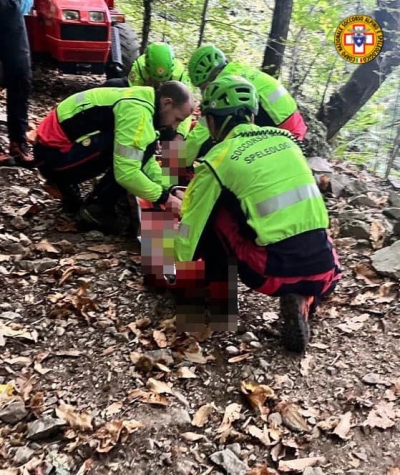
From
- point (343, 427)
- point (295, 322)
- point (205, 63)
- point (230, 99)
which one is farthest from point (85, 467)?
point (205, 63)

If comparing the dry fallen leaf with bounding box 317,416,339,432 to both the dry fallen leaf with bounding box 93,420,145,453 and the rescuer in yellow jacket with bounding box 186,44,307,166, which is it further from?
the rescuer in yellow jacket with bounding box 186,44,307,166

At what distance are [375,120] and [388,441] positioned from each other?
21.7 feet

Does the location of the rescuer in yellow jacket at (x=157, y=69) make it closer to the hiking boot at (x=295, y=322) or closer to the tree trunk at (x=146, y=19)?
the hiking boot at (x=295, y=322)

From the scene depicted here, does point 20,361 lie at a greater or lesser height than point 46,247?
greater

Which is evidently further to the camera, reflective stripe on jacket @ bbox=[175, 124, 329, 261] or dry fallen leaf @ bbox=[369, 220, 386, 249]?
dry fallen leaf @ bbox=[369, 220, 386, 249]

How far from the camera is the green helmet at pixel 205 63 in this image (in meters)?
4.80

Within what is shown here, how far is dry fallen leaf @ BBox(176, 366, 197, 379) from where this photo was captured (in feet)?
10.6

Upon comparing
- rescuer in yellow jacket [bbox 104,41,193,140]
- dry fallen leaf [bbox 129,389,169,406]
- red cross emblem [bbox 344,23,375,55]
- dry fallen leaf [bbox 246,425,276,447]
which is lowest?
dry fallen leaf [bbox 129,389,169,406]

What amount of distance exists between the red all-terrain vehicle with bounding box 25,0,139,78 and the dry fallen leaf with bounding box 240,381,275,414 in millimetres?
4676

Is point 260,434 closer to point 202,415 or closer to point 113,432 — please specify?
point 202,415

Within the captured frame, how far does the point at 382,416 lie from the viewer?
307 cm

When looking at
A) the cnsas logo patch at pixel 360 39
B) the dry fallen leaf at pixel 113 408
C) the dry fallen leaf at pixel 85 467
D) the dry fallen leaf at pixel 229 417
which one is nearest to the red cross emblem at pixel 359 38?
the cnsas logo patch at pixel 360 39

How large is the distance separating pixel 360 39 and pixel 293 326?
18.0 feet

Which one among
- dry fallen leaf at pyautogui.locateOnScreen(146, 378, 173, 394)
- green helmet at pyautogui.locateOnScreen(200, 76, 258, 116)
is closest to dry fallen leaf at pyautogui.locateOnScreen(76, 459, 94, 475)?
dry fallen leaf at pyautogui.locateOnScreen(146, 378, 173, 394)
